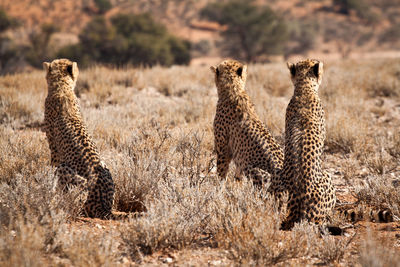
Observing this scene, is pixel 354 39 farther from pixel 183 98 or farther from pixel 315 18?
pixel 183 98

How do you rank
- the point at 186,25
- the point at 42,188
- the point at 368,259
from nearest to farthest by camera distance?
the point at 368,259 < the point at 42,188 < the point at 186,25

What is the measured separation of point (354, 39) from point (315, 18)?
4.47 m

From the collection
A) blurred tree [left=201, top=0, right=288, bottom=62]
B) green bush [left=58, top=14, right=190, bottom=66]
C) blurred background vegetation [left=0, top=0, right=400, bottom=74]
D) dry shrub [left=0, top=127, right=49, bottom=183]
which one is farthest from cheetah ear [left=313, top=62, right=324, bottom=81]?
blurred tree [left=201, top=0, right=288, bottom=62]

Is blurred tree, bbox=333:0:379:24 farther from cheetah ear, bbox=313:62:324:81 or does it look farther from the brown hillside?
cheetah ear, bbox=313:62:324:81

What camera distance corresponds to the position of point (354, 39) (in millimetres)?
33750

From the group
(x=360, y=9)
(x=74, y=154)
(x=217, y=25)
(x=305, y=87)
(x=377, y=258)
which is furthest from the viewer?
(x=217, y=25)

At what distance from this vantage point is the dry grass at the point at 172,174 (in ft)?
8.93

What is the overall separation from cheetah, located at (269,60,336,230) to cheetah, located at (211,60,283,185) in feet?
0.68

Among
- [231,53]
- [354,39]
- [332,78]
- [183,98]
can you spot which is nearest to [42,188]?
[183,98]

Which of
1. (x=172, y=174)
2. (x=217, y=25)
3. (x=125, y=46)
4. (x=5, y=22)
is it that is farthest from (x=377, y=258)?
(x=217, y=25)

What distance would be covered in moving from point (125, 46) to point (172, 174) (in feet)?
71.0

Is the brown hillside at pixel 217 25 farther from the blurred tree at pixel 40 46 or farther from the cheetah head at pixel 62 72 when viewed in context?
the cheetah head at pixel 62 72

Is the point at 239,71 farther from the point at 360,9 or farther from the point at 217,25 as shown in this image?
the point at 360,9

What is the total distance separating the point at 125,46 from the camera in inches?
958
